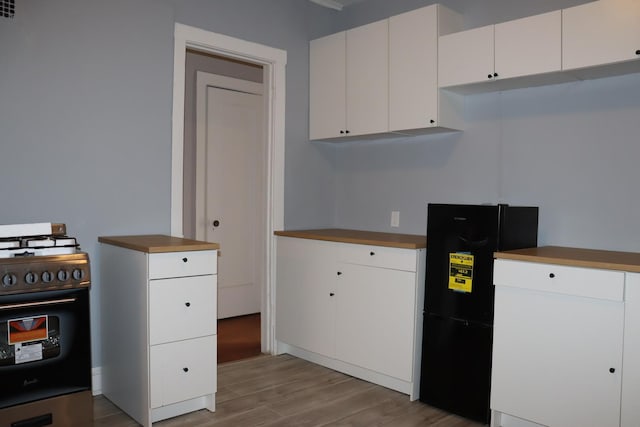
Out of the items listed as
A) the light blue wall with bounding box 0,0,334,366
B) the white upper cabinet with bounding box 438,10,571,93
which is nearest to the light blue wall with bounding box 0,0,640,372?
the light blue wall with bounding box 0,0,334,366

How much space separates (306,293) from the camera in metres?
3.73

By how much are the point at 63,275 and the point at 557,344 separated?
2265 mm

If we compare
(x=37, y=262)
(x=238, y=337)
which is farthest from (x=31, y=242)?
(x=238, y=337)

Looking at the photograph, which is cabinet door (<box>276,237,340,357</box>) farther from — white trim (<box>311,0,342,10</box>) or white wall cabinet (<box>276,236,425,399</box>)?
white trim (<box>311,0,342,10</box>)

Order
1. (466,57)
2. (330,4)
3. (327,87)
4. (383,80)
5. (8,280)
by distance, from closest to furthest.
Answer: (8,280), (466,57), (383,80), (327,87), (330,4)

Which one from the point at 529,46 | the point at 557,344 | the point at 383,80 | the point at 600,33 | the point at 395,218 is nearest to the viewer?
the point at 557,344

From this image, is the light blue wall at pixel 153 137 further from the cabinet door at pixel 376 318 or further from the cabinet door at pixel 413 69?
the cabinet door at pixel 376 318

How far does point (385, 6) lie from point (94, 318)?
2.91 m

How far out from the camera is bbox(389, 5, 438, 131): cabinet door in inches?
130

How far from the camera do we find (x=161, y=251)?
260cm

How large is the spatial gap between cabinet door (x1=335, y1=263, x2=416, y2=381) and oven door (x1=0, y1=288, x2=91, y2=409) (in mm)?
1558

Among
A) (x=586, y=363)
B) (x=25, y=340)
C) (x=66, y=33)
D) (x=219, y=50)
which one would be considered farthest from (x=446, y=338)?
(x=66, y=33)

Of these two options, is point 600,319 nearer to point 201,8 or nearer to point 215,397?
point 215,397

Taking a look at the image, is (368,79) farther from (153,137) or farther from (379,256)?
(153,137)
